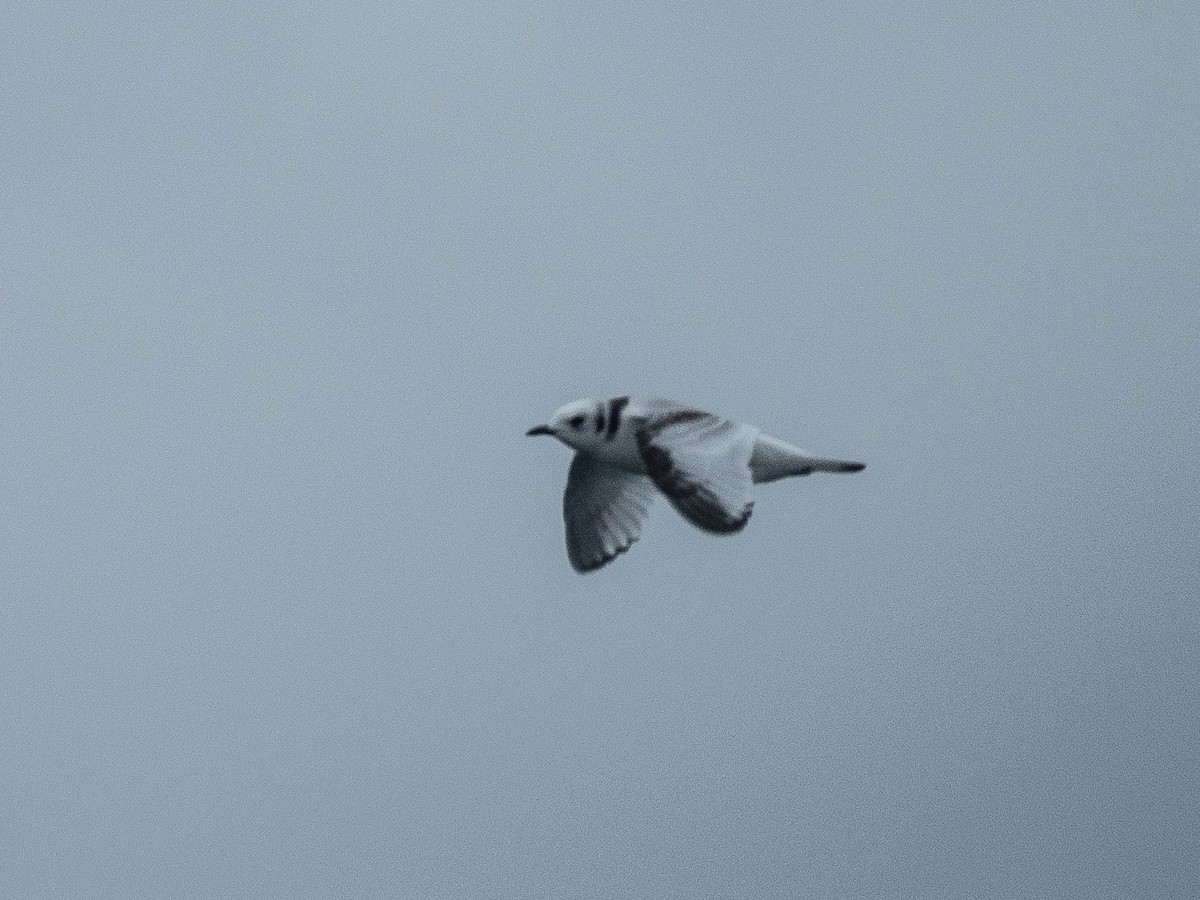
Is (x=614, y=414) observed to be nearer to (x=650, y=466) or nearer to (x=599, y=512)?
(x=599, y=512)

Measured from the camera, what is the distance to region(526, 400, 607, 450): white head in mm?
23656

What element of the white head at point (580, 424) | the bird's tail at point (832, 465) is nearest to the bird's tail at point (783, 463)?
the bird's tail at point (832, 465)

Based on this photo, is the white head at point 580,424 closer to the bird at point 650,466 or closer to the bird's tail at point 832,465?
the bird at point 650,466

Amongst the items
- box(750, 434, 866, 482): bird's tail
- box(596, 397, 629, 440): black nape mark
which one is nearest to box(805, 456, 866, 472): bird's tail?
box(750, 434, 866, 482): bird's tail

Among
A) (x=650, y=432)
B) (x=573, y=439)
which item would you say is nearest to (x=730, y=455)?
(x=650, y=432)

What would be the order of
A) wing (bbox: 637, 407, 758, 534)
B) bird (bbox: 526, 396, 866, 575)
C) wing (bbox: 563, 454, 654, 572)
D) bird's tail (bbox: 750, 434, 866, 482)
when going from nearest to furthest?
wing (bbox: 637, 407, 758, 534) → bird (bbox: 526, 396, 866, 575) → bird's tail (bbox: 750, 434, 866, 482) → wing (bbox: 563, 454, 654, 572)

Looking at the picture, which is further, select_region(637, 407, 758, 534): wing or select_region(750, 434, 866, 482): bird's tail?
select_region(750, 434, 866, 482): bird's tail

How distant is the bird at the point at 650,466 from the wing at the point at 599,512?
1 cm

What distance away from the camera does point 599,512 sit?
2506 cm

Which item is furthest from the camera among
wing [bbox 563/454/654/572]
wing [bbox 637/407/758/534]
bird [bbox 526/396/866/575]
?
wing [bbox 563/454/654/572]

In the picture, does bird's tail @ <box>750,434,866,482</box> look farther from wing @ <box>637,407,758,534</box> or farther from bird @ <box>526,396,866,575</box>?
wing @ <box>637,407,758,534</box>

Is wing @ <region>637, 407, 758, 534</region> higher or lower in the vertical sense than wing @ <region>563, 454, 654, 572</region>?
lower

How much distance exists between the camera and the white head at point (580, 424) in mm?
23656

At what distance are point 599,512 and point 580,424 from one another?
1587 millimetres
